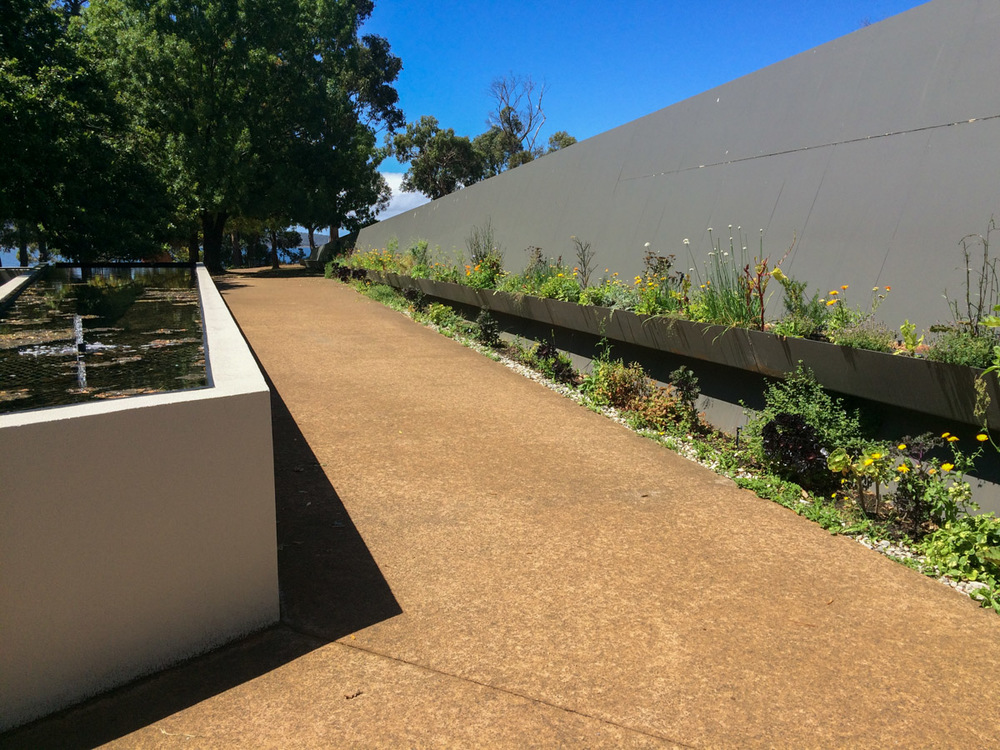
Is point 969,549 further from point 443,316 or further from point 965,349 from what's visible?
point 443,316

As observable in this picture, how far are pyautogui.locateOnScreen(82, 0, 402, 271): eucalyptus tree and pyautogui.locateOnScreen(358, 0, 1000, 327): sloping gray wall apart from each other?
1596 centimetres

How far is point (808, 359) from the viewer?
4.61 meters

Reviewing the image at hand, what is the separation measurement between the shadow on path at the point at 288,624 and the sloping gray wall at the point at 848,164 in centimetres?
380

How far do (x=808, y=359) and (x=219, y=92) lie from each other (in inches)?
824

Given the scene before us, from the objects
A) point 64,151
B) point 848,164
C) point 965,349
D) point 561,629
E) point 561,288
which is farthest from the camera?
point 64,151

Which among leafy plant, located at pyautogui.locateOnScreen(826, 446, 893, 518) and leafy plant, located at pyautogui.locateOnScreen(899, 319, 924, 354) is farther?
leafy plant, located at pyautogui.locateOnScreen(899, 319, 924, 354)

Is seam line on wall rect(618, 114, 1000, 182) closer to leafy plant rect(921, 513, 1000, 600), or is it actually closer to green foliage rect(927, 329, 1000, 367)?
green foliage rect(927, 329, 1000, 367)

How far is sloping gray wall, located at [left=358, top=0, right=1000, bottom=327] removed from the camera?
428cm

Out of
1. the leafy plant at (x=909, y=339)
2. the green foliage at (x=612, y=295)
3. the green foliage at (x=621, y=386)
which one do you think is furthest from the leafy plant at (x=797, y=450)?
the green foliage at (x=612, y=295)

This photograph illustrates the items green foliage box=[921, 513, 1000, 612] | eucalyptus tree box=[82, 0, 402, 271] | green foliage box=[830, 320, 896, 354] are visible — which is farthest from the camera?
eucalyptus tree box=[82, 0, 402, 271]

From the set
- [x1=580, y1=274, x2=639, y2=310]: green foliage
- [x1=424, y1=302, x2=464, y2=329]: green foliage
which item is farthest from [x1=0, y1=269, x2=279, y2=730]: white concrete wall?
[x1=424, y1=302, x2=464, y2=329]: green foliage

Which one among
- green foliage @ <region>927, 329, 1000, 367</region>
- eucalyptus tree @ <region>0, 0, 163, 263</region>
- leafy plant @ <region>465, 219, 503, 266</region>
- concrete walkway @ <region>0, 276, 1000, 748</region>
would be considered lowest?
concrete walkway @ <region>0, 276, 1000, 748</region>

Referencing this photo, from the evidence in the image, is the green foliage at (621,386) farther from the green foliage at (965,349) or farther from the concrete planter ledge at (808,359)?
the green foliage at (965,349)

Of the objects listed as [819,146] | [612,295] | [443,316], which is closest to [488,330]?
[443,316]
